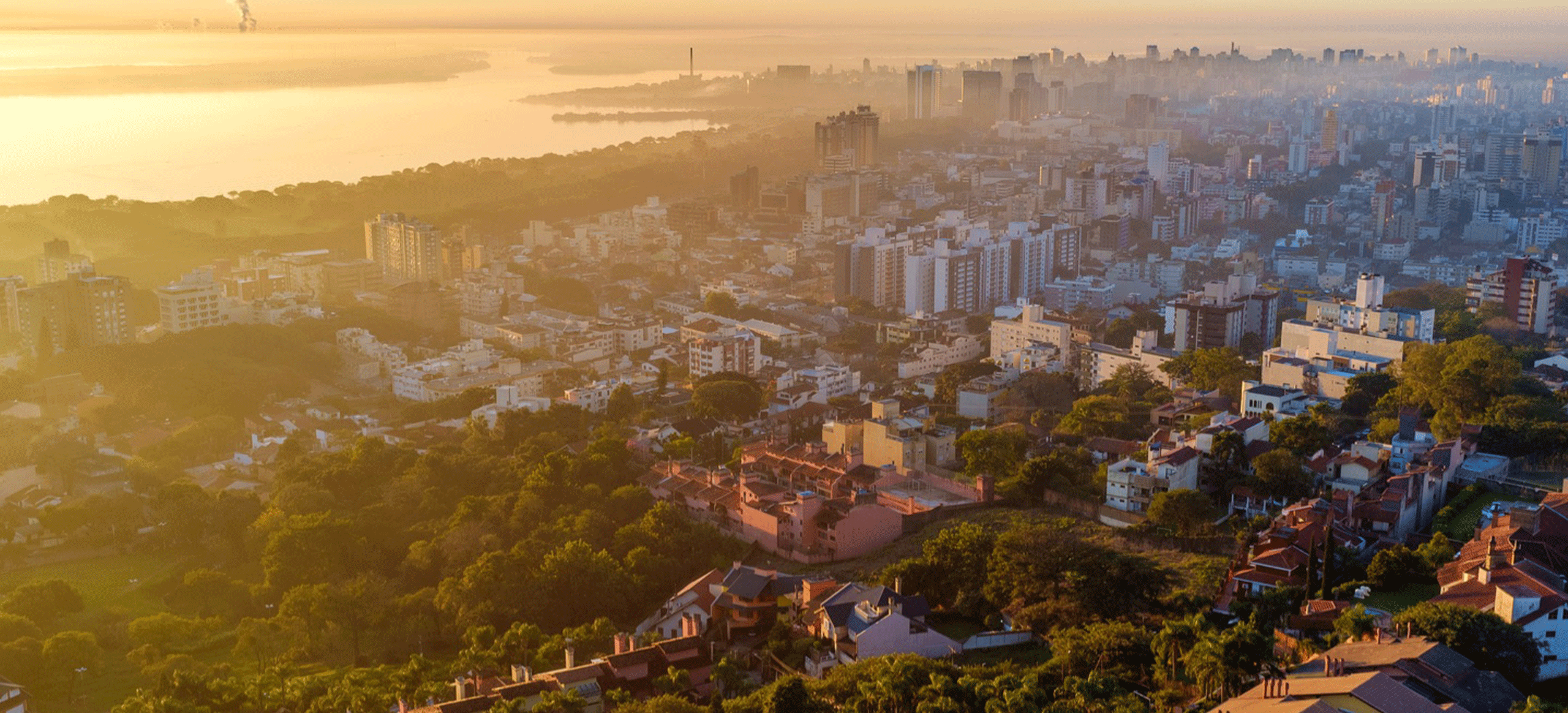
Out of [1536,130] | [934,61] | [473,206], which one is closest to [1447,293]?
[473,206]

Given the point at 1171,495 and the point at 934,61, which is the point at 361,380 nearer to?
the point at 1171,495

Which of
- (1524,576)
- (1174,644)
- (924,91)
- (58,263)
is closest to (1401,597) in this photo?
(1524,576)

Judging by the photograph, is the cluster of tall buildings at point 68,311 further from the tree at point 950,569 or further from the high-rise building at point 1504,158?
the high-rise building at point 1504,158

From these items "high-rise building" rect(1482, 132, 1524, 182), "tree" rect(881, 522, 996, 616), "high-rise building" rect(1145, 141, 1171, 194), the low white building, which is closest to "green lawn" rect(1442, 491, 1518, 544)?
"tree" rect(881, 522, 996, 616)

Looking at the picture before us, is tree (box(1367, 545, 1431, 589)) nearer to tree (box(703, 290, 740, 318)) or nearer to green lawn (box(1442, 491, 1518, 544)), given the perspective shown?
green lawn (box(1442, 491, 1518, 544))

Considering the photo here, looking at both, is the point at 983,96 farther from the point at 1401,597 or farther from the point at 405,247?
the point at 1401,597

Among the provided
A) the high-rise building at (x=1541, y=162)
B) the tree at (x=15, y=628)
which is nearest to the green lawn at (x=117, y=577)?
the tree at (x=15, y=628)
